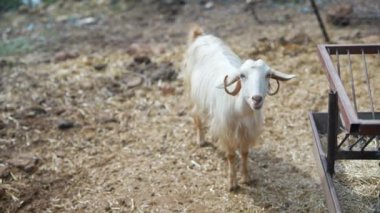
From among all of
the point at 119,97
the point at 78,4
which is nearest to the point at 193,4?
the point at 78,4

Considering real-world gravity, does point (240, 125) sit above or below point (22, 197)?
above

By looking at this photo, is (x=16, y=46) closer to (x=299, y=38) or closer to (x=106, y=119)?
(x=106, y=119)

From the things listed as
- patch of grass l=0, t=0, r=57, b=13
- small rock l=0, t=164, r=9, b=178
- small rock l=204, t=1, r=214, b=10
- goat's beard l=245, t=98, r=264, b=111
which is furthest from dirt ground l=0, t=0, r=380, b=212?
patch of grass l=0, t=0, r=57, b=13

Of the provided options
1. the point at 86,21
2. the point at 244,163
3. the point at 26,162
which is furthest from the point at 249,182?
the point at 86,21

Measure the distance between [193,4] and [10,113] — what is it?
14.8 feet

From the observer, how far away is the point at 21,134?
5281mm

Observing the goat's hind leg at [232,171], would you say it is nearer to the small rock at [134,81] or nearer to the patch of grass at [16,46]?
the small rock at [134,81]

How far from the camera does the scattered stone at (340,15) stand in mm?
7484

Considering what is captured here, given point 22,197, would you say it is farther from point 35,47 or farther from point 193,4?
point 193,4

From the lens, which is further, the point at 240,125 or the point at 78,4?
the point at 78,4

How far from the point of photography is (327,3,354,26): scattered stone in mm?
7484

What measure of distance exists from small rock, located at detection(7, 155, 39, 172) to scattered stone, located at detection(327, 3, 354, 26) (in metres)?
5.09

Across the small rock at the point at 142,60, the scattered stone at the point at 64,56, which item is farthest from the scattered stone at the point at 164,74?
the scattered stone at the point at 64,56

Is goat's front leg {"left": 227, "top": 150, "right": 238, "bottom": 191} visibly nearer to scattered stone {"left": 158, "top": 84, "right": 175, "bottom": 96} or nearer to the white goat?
the white goat
